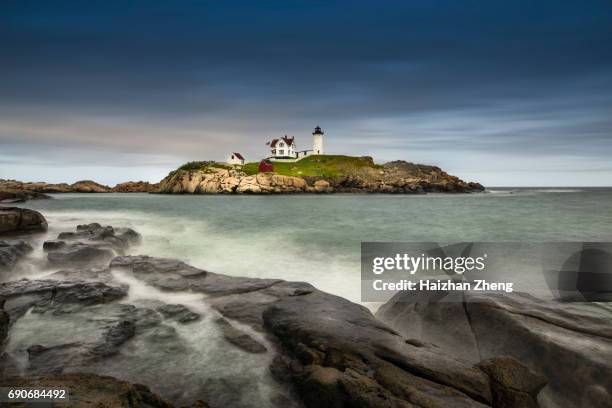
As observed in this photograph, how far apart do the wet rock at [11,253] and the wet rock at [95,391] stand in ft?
31.1

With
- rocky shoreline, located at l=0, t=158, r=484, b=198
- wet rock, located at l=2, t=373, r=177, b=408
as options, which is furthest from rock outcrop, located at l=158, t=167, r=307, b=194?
wet rock, located at l=2, t=373, r=177, b=408

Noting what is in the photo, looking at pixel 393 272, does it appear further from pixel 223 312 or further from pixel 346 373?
pixel 346 373

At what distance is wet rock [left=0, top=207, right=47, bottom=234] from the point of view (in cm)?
1633

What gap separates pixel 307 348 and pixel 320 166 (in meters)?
105

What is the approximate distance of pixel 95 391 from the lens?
12.0ft

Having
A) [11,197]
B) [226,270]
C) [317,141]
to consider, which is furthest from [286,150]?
[226,270]

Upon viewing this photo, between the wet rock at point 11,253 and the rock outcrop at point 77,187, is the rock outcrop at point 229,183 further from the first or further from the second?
the wet rock at point 11,253

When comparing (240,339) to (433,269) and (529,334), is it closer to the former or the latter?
(529,334)

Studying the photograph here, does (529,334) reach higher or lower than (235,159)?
lower

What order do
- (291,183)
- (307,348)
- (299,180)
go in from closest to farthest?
1. (307,348)
2. (291,183)
3. (299,180)

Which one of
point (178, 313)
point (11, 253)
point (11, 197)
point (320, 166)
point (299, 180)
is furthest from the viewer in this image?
point (320, 166)

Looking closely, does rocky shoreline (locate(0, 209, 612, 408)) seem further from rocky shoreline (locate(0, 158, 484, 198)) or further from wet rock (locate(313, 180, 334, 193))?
wet rock (locate(313, 180, 334, 193))

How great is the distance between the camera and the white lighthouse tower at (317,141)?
4823 inches

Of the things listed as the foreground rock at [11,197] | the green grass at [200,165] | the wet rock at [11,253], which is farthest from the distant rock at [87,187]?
the wet rock at [11,253]
